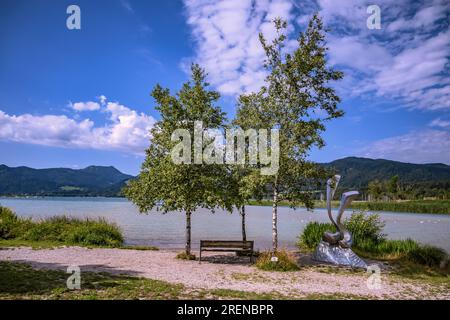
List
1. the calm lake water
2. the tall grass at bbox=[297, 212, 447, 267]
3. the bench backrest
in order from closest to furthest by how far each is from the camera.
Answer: the bench backrest
the tall grass at bbox=[297, 212, 447, 267]
the calm lake water

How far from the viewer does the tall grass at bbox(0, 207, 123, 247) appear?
21.4 meters

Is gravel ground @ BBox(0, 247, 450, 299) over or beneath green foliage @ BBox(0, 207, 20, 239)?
beneath

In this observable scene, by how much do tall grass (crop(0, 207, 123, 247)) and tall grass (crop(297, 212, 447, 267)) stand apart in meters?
12.2

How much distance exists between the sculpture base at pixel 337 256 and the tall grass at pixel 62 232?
11.6 metres

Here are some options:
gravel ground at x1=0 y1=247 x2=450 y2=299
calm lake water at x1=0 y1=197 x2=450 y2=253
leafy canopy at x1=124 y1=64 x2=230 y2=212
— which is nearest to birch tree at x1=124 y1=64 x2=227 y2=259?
leafy canopy at x1=124 y1=64 x2=230 y2=212

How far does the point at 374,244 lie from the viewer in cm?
2297

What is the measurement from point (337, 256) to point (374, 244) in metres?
6.91

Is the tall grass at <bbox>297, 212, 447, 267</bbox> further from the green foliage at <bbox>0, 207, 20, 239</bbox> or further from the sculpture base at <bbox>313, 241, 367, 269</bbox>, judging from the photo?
the green foliage at <bbox>0, 207, 20, 239</bbox>

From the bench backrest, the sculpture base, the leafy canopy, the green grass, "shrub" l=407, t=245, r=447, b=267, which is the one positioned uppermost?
the leafy canopy

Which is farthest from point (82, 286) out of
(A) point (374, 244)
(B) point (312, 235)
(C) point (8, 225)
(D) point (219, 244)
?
(A) point (374, 244)

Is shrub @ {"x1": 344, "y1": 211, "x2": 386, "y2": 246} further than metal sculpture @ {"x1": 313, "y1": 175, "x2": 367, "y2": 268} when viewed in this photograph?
Yes
